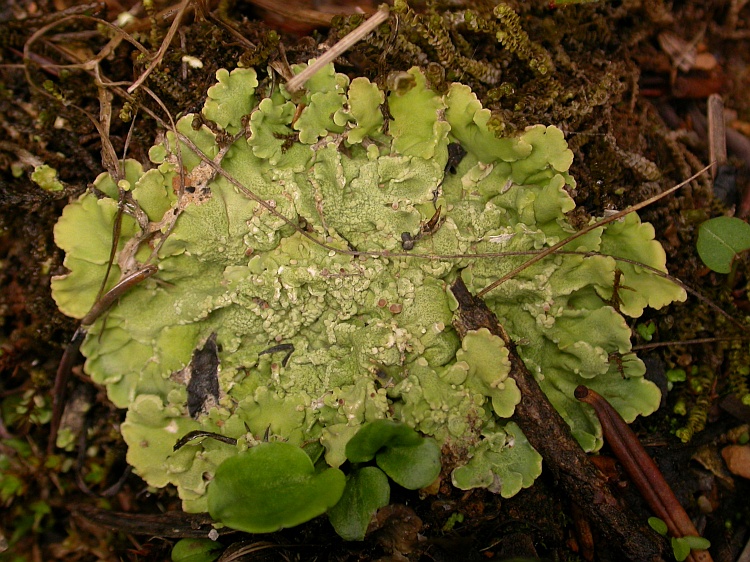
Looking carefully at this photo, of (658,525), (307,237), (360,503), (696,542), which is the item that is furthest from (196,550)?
(696,542)

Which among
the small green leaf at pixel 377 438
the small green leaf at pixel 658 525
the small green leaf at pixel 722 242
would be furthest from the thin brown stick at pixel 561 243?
the small green leaf at pixel 658 525

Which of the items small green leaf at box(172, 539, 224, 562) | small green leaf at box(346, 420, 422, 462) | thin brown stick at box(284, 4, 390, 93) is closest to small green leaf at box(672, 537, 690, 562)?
small green leaf at box(346, 420, 422, 462)

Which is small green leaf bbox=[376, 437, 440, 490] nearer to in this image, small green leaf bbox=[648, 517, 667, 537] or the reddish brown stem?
the reddish brown stem

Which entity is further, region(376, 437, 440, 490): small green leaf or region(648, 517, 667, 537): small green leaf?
region(648, 517, 667, 537): small green leaf

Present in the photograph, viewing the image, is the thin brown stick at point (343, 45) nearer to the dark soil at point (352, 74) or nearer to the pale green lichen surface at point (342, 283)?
the pale green lichen surface at point (342, 283)

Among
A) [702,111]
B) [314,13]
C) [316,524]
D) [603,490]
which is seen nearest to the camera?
[603,490]

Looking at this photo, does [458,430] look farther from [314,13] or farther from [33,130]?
[33,130]

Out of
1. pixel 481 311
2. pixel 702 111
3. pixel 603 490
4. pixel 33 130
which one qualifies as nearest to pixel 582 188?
pixel 481 311
